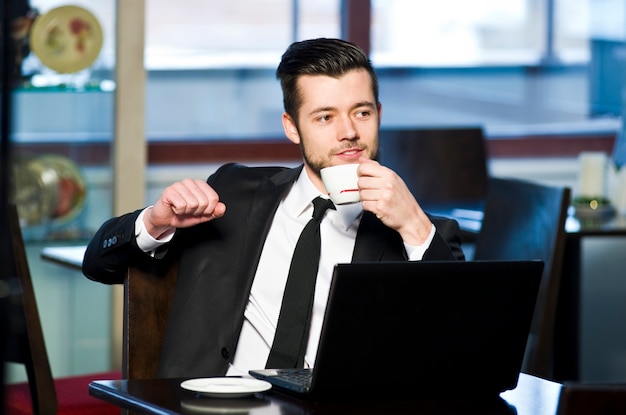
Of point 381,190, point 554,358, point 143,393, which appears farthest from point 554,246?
point 143,393

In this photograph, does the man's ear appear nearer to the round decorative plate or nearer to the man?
the man

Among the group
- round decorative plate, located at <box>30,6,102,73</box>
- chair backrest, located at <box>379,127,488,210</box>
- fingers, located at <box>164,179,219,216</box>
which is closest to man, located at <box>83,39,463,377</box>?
fingers, located at <box>164,179,219,216</box>

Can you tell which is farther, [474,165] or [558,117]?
[558,117]

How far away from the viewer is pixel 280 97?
4215 millimetres

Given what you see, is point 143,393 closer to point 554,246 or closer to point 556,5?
point 554,246

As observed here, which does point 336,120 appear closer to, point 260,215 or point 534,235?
point 260,215

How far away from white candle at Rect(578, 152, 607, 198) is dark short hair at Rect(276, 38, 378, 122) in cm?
175

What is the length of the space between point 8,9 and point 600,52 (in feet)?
11.3

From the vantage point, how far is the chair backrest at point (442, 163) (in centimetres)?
380

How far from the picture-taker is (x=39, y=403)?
227 centimetres

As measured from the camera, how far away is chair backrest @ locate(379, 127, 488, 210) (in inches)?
150

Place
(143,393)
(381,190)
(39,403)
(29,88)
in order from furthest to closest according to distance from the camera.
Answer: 1. (29,88)
2. (39,403)
3. (381,190)
4. (143,393)

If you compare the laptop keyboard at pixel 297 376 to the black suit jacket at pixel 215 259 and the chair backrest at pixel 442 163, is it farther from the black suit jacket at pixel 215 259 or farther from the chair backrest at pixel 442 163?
the chair backrest at pixel 442 163

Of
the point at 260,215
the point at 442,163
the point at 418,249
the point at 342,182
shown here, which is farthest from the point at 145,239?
the point at 442,163
